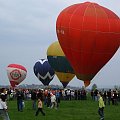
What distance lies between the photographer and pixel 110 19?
3109 centimetres

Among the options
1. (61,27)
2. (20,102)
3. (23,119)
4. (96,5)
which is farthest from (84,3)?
(23,119)

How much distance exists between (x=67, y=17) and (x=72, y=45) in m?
2.15

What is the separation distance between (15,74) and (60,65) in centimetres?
1014

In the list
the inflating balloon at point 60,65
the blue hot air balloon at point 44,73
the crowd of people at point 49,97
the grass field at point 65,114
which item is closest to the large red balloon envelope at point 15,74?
the blue hot air balloon at point 44,73

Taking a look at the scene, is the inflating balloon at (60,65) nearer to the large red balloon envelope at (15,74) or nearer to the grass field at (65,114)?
the large red balloon envelope at (15,74)

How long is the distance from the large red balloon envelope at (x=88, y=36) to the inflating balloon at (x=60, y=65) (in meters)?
11.5

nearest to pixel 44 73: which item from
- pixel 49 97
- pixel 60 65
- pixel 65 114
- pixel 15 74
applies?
pixel 15 74

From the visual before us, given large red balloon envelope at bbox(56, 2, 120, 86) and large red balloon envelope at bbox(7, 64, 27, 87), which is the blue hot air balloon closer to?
large red balloon envelope at bbox(7, 64, 27, 87)

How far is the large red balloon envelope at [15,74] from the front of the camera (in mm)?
52312

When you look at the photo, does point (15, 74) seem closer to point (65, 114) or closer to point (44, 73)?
point (44, 73)

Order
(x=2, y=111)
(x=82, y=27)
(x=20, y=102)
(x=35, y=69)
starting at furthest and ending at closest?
(x=35, y=69), (x=82, y=27), (x=20, y=102), (x=2, y=111)

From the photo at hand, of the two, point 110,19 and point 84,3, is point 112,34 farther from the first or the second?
point 84,3

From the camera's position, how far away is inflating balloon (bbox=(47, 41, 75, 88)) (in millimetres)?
43656

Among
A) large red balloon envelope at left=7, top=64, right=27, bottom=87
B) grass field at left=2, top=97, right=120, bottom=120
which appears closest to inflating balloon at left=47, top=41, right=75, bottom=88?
large red balloon envelope at left=7, top=64, right=27, bottom=87
